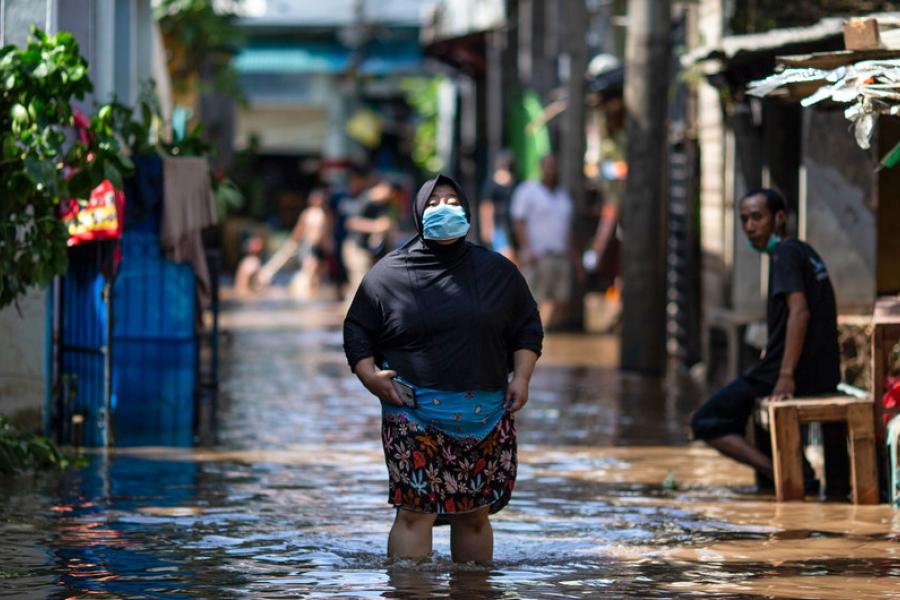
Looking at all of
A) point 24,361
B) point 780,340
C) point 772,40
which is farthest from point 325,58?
point 780,340

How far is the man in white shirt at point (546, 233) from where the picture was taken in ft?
75.0

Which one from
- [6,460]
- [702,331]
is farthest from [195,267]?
[702,331]

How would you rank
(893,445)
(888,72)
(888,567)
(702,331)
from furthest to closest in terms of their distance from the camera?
(702,331) → (893,445) → (888,72) → (888,567)

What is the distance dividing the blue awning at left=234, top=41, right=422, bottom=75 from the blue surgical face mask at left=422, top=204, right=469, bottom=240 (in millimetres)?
43997

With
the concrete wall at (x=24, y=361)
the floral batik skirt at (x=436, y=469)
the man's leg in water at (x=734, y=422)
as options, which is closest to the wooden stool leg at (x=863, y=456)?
the man's leg in water at (x=734, y=422)

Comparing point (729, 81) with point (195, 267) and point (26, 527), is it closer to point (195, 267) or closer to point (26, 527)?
point (195, 267)

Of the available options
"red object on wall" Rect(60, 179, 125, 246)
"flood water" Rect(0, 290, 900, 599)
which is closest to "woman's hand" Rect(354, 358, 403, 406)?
"flood water" Rect(0, 290, 900, 599)

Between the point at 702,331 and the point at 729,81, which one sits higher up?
the point at 729,81

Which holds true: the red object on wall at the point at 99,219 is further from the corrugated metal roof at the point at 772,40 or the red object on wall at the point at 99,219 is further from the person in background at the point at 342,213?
the person in background at the point at 342,213

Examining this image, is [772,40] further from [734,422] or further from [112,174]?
[112,174]

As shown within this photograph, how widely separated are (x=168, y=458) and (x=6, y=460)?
140 cm

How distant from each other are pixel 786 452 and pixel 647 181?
8.17 metres

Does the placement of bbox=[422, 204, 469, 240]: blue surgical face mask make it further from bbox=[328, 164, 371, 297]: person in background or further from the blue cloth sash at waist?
Result: bbox=[328, 164, 371, 297]: person in background

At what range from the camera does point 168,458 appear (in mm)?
12648
